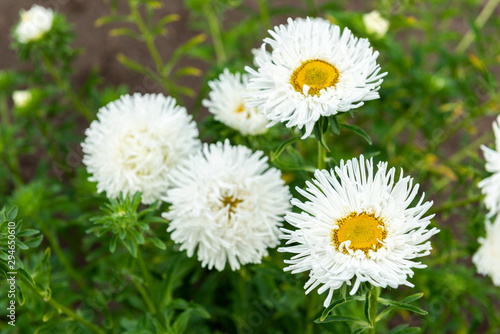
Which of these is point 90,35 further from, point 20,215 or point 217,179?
point 217,179

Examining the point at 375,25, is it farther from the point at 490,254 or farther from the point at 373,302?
the point at 373,302

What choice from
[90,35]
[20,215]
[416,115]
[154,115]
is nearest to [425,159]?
[416,115]

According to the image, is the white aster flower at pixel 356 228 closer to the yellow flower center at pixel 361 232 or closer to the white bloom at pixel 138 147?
the yellow flower center at pixel 361 232

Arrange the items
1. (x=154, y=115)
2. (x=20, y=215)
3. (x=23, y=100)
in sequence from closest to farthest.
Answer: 1. (x=154, y=115)
2. (x=20, y=215)
3. (x=23, y=100)

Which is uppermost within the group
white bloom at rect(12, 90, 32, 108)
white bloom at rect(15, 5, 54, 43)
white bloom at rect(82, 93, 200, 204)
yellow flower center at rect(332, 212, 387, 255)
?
white bloom at rect(15, 5, 54, 43)

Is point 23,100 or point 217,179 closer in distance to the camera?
point 217,179

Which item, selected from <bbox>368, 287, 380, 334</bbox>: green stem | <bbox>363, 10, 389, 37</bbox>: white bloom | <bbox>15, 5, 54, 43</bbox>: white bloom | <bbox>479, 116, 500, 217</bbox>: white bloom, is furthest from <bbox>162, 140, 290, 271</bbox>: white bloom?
<bbox>15, 5, 54, 43</bbox>: white bloom

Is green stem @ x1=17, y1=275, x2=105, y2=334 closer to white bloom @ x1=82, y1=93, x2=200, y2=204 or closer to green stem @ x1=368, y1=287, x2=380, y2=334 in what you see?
white bloom @ x1=82, y1=93, x2=200, y2=204

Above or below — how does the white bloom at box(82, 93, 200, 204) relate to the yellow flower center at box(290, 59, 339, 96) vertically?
below

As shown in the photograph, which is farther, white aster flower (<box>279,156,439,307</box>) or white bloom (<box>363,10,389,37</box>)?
white bloom (<box>363,10,389,37</box>)
